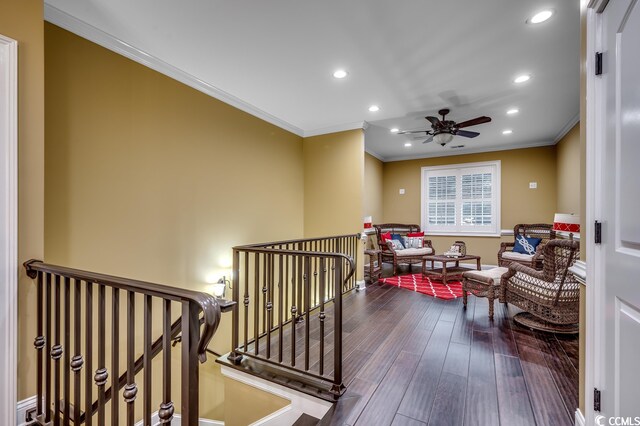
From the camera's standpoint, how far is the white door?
42.1 inches

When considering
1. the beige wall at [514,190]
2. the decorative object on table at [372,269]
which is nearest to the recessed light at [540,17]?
the decorative object on table at [372,269]

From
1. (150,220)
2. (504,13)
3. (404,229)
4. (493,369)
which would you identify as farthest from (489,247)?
(150,220)

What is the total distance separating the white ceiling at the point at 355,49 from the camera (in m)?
2.20

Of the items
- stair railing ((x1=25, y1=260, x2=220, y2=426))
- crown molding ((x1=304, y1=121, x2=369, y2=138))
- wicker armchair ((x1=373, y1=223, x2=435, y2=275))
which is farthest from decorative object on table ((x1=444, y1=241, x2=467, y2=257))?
stair railing ((x1=25, y1=260, x2=220, y2=426))

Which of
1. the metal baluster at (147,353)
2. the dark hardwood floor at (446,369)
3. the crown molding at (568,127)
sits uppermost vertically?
the crown molding at (568,127)

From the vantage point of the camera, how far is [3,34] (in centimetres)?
157

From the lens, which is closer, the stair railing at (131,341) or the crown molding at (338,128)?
the stair railing at (131,341)

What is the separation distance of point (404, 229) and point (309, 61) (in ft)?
16.8

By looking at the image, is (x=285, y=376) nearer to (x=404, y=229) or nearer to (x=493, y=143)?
(x=404, y=229)

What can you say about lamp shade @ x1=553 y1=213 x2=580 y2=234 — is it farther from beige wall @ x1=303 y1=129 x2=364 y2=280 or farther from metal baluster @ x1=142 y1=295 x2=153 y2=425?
metal baluster @ x1=142 y1=295 x2=153 y2=425

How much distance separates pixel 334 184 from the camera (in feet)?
16.2

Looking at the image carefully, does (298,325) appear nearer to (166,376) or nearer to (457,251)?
(166,376)

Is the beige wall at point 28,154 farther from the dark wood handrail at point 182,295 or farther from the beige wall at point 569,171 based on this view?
the beige wall at point 569,171

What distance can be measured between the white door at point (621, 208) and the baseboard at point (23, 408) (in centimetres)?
291
